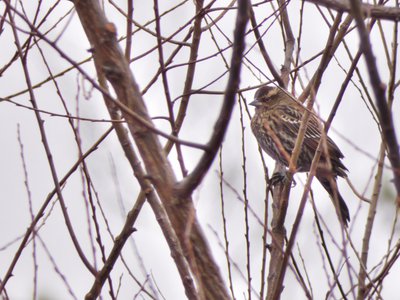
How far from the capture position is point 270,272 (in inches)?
159

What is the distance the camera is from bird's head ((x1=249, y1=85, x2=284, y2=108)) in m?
8.88

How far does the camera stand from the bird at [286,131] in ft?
24.1

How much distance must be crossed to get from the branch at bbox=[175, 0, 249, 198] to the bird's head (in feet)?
21.8

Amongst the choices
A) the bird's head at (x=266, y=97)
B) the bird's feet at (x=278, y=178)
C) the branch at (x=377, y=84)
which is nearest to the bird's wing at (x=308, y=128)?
the bird's head at (x=266, y=97)

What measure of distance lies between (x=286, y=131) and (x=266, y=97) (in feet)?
2.91

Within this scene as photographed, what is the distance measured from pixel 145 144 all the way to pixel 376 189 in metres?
1.76

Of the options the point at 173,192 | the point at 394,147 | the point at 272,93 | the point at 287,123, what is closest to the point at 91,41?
the point at 173,192

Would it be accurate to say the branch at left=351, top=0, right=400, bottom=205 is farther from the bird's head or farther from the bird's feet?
the bird's head

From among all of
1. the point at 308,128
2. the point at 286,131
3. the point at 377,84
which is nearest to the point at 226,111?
the point at 377,84

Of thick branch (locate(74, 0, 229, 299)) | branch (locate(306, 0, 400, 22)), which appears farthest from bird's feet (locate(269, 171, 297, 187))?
thick branch (locate(74, 0, 229, 299))

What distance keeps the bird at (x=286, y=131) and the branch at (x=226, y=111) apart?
4.64 meters

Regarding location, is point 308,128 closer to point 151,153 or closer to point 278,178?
point 278,178

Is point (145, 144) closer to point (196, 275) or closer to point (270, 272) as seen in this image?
point (196, 275)

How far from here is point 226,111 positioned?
81.3 inches
